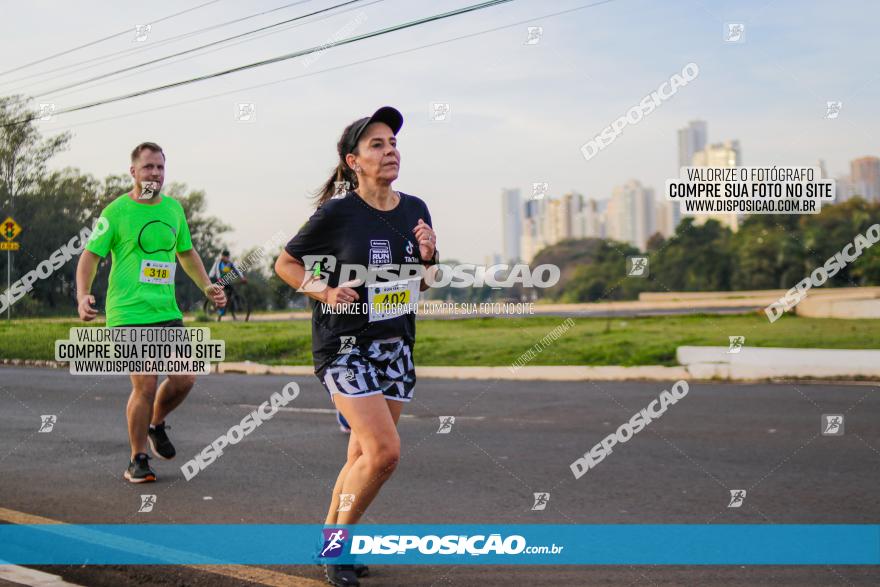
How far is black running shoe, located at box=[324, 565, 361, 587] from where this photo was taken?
3836mm

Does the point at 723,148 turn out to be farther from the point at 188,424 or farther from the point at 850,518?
the point at 850,518

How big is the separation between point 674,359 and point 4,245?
14.0m

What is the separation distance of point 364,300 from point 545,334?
1463 cm

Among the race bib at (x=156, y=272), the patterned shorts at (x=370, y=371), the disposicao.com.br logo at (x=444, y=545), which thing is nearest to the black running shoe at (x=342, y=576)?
the disposicao.com.br logo at (x=444, y=545)

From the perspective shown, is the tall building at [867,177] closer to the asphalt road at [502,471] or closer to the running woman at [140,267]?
the asphalt road at [502,471]

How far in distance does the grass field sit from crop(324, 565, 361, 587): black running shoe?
1006 cm

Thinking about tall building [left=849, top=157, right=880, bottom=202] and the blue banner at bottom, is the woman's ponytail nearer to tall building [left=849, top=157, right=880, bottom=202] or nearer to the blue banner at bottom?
the blue banner at bottom

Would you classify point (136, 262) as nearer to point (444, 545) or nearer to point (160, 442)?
point (160, 442)

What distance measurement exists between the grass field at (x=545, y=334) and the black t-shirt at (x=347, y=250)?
9978 mm

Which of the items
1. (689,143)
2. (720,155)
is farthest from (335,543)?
(689,143)

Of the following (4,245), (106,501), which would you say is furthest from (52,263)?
(106,501)

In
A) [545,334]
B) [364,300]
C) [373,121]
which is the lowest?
[545,334]

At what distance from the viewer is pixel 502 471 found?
661cm

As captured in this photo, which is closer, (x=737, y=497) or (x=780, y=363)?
(x=737, y=497)
